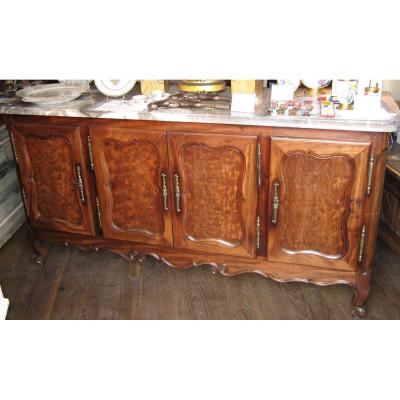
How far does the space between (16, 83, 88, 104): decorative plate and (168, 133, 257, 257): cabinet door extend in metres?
0.54

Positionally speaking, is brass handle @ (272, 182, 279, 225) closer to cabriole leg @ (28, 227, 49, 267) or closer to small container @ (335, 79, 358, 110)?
small container @ (335, 79, 358, 110)

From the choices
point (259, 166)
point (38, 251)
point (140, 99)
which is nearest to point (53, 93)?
point (140, 99)

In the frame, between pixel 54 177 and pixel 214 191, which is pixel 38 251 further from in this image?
pixel 214 191

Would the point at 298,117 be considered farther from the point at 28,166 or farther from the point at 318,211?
the point at 28,166

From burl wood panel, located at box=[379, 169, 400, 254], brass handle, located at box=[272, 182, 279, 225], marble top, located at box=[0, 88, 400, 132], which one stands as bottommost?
burl wood panel, located at box=[379, 169, 400, 254]

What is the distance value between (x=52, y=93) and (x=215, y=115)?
87 cm

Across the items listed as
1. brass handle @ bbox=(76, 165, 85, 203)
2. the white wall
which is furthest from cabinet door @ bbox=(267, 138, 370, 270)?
the white wall

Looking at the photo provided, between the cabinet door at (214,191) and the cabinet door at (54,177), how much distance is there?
0.46m

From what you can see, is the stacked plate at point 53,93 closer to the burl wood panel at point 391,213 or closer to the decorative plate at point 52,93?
the decorative plate at point 52,93

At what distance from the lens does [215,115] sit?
181 centimetres

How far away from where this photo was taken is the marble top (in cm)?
165

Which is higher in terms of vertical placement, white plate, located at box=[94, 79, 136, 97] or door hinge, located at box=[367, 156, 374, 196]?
white plate, located at box=[94, 79, 136, 97]
